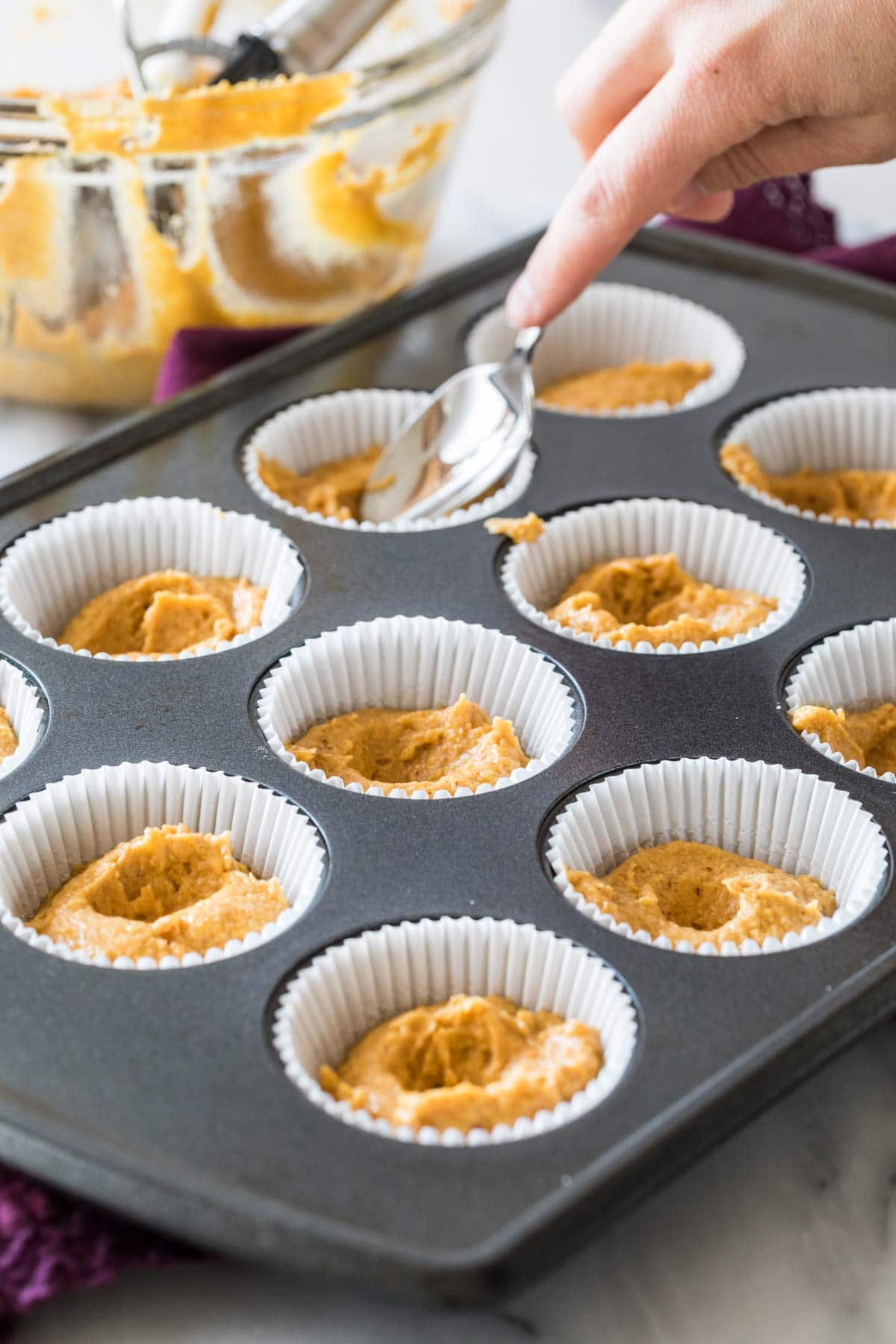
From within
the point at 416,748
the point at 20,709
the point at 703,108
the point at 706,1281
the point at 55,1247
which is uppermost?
the point at 703,108

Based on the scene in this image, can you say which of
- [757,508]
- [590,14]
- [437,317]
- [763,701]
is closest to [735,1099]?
[763,701]

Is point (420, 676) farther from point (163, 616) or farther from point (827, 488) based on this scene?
point (827, 488)

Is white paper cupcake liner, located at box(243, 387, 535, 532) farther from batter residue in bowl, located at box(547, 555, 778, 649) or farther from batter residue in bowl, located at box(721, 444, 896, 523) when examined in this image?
batter residue in bowl, located at box(721, 444, 896, 523)

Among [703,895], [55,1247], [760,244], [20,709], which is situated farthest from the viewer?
[760,244]

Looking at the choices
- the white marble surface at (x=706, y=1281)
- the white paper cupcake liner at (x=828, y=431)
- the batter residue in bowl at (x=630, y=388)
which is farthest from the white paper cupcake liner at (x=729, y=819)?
the batter residue in bowl at (x=630, y=388)

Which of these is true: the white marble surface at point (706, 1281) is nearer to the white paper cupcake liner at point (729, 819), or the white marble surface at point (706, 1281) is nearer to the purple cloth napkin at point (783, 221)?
the white paper cupcake liner at point (729, 819)

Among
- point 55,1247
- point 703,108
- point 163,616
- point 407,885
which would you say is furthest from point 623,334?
point 55,1247
